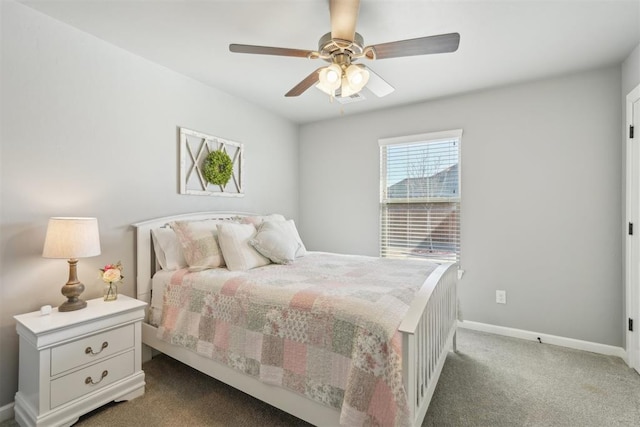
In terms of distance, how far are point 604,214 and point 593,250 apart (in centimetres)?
34

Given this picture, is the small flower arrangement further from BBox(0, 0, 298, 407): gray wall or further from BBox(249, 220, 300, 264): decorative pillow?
BBox(249, 220, 300, 264): decorative pillow

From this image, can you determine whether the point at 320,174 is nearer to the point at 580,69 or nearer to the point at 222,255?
the point at 222,255

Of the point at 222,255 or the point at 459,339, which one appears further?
the point at 459,339

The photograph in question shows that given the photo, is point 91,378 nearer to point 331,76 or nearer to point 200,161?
point 200,161

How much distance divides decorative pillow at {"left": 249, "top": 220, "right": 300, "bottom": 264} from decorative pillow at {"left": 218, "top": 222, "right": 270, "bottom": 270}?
54 mm

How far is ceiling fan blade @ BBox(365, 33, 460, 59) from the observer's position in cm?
155

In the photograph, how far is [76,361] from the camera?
5.76 ft

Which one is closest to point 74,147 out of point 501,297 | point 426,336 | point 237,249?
point 237,249

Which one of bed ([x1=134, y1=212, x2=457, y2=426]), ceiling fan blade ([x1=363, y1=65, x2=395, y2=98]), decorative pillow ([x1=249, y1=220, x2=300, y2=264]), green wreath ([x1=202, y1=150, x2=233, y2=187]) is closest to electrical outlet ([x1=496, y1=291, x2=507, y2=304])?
bed ([x1=134, y1=212, x2=457, y2=426])

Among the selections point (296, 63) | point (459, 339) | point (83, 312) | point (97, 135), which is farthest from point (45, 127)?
point (459, 339)

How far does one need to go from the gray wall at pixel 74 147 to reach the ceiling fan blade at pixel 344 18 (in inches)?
71.8

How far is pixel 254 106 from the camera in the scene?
12.0 feet

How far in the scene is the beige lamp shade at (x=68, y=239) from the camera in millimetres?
1782

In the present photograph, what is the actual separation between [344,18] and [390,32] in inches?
26.3
